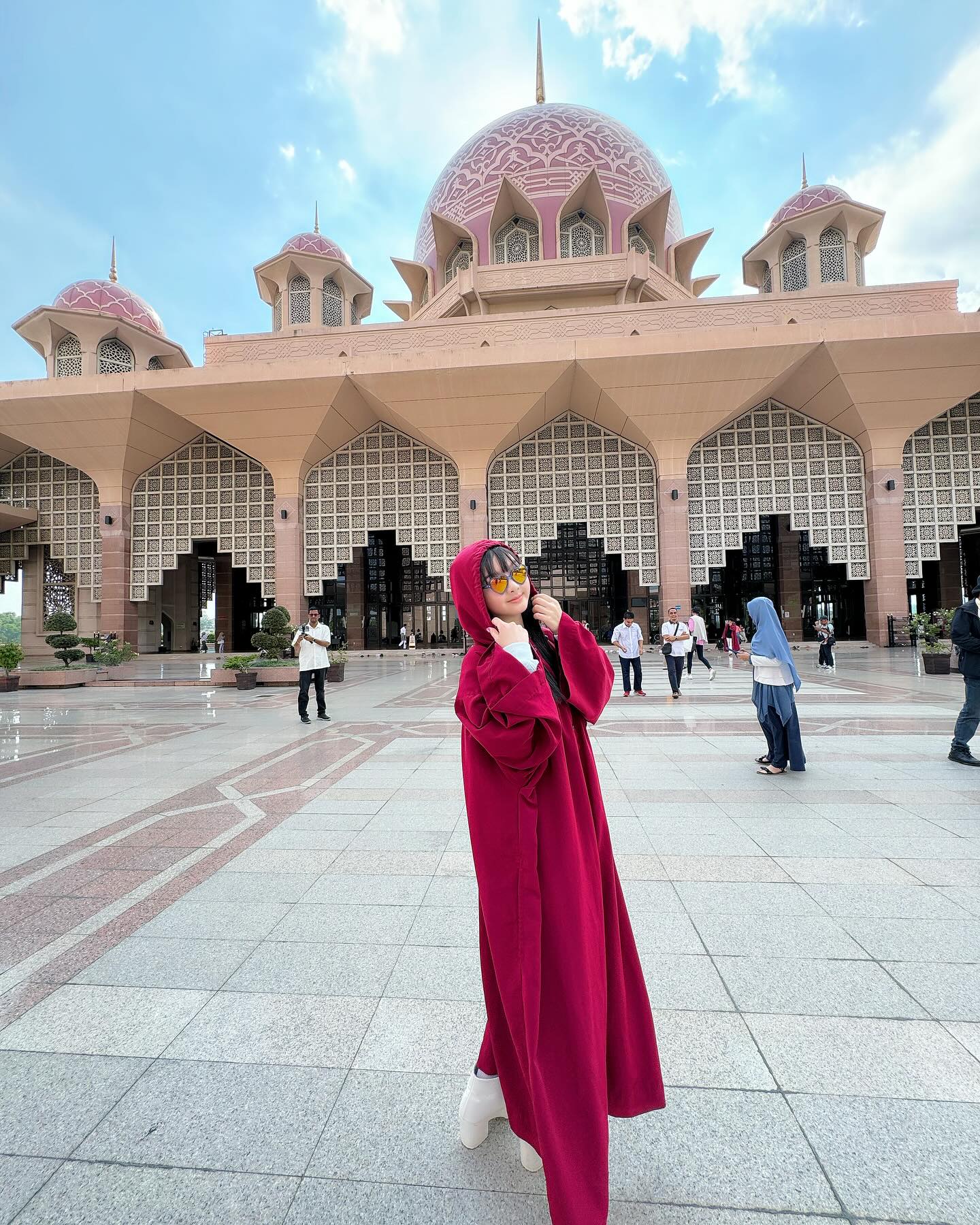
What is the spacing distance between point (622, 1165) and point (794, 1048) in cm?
66

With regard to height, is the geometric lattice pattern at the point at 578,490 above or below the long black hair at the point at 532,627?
above

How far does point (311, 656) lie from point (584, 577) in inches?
809

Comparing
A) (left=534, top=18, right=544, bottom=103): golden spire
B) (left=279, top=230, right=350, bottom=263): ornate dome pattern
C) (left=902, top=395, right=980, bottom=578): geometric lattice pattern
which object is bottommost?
(left=902, top=395, right=980, bottom=578): geometric lattice pattern

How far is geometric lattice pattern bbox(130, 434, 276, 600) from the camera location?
2077 centimetres

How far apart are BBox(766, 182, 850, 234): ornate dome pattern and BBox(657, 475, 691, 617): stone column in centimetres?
1087

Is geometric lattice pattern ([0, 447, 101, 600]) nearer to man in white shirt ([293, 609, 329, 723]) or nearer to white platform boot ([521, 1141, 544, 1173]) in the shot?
man in white shirt ([293, 609, 329, 723])

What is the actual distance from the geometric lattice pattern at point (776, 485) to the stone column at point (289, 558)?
11925 mm

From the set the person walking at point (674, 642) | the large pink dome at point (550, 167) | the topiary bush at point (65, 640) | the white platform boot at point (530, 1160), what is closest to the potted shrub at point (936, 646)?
the person walking at point (674, 642)

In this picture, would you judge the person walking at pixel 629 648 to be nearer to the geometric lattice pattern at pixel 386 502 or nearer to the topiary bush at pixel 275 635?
the topiary bush at pixel 275 635

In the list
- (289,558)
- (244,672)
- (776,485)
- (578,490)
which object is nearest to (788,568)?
(776,485)

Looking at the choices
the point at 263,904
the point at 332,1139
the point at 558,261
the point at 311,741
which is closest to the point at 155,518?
the point at 558,261

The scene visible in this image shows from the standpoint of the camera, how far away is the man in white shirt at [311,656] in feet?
24.7

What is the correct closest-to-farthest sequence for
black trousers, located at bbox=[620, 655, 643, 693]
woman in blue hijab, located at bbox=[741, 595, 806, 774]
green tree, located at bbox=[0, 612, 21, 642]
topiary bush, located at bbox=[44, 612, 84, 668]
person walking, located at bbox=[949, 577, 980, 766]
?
1. woman in blue hijab, located at bbox=[741, 595, 806, 774]
2. person walking, located at bbox=[949, 577, 980, 766]
3. black trousers, located at bbox=[620, 655, 643, 693]
4. topiary bush, located at bbox=[44, 612, 84, 668]
5. green tree, located at bbox=[0, 612, 21, 642]

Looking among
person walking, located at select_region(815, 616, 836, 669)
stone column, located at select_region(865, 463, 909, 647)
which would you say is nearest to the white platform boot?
person walking, located at select_region(815, 616, 836, 669)
